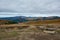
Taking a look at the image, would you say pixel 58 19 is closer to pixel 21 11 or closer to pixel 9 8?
pixel 21 11

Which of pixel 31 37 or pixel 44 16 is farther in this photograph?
pixel 44 16

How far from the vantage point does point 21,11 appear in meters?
1.69

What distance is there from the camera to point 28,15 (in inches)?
67.4

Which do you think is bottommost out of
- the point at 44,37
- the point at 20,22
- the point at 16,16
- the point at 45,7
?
the point at 44,37

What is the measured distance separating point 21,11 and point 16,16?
4.9 inches

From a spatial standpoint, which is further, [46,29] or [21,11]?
[21,11]

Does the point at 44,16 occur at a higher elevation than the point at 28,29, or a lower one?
higher

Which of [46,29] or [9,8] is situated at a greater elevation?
[9,8]

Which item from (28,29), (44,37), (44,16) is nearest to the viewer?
(44,37)

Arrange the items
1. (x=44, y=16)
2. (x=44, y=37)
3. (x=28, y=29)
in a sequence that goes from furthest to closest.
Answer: (x=44, y=16), (x=28, y=29), (x=44, y=37)

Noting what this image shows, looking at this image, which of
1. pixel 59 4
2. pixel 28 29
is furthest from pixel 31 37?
pixel 59 4

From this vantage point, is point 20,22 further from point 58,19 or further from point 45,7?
point 58,19

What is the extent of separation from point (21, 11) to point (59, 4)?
0.70 metres

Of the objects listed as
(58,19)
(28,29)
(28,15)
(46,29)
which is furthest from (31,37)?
(58,19)
